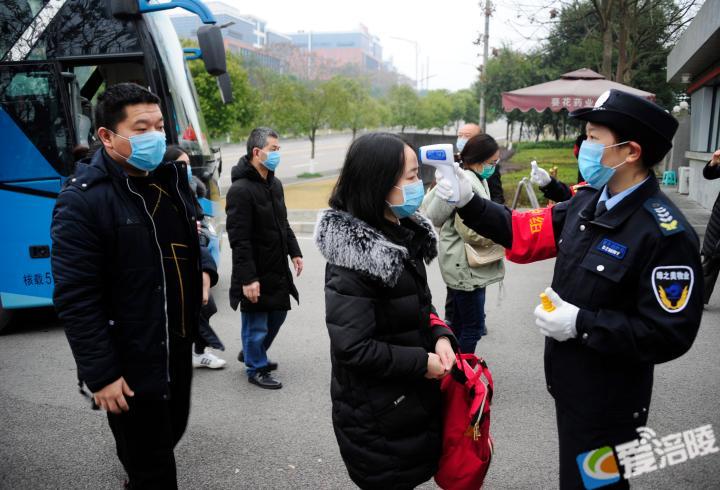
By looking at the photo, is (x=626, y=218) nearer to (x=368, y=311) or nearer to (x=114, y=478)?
(x=368, y=311)

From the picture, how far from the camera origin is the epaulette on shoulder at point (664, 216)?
1865 mm

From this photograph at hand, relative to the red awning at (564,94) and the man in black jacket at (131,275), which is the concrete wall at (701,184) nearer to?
the red awning at (564,94)

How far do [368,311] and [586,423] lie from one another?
2.94ft

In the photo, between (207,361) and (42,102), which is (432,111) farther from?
(207,361)

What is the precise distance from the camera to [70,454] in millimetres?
3391

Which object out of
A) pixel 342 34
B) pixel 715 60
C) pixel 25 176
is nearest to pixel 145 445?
pixel 25 176

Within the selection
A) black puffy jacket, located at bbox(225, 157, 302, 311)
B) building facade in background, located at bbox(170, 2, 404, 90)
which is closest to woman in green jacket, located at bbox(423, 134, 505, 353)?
black puffy jacket, located at bbox(225, 157, 302, 311)

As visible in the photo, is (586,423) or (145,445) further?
(145,445)

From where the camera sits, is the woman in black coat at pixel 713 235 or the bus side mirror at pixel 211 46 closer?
the woman in black coat at pixel 713 235

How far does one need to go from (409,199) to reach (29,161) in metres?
4.59

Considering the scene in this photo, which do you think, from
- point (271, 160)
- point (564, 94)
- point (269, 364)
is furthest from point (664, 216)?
point (564, 94)

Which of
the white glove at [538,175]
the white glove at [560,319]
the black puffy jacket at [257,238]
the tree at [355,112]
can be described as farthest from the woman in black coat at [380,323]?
the tree at [355,112]

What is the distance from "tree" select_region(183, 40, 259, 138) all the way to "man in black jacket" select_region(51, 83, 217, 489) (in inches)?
543

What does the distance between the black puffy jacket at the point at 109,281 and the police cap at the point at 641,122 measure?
1.82 meters
